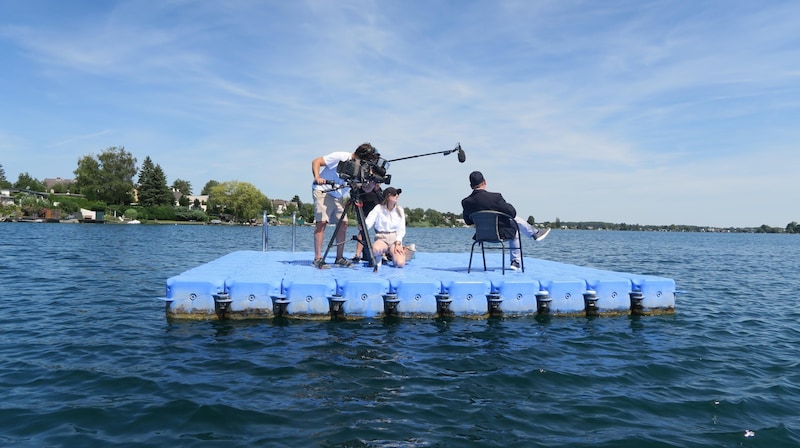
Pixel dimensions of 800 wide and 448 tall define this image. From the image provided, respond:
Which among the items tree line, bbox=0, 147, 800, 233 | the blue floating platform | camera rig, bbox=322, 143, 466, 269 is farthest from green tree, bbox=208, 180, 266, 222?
camera rig, bbox=322, 143, 466, 269

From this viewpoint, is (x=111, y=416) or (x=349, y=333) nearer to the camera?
(x=111, y=416)

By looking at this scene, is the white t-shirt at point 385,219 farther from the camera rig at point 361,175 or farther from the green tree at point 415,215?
the green tree at point 415,215

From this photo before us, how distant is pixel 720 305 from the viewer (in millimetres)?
11562

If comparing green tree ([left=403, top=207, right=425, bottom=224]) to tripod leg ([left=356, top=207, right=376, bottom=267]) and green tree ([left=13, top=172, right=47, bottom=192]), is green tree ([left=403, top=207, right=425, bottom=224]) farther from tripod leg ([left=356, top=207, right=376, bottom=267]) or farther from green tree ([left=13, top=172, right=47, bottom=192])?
tripod leg ([left=356, top=207, right=376, bottom=267])

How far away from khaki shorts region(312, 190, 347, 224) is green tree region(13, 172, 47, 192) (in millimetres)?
Answer: 151390

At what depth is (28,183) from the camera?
5231 inches

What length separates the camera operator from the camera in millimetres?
9031

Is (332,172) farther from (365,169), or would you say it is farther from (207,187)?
(207,187)

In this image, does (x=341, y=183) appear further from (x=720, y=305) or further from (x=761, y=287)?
(x=761, y=287)

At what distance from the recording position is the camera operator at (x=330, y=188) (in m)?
9.03

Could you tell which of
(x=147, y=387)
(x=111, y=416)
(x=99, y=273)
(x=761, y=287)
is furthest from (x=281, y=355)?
(x=761, y=287)

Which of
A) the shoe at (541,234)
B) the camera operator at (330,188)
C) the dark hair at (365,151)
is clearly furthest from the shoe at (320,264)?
the shoe at (541,234)

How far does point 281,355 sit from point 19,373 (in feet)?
9.12

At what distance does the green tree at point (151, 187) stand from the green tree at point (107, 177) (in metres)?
5.71
